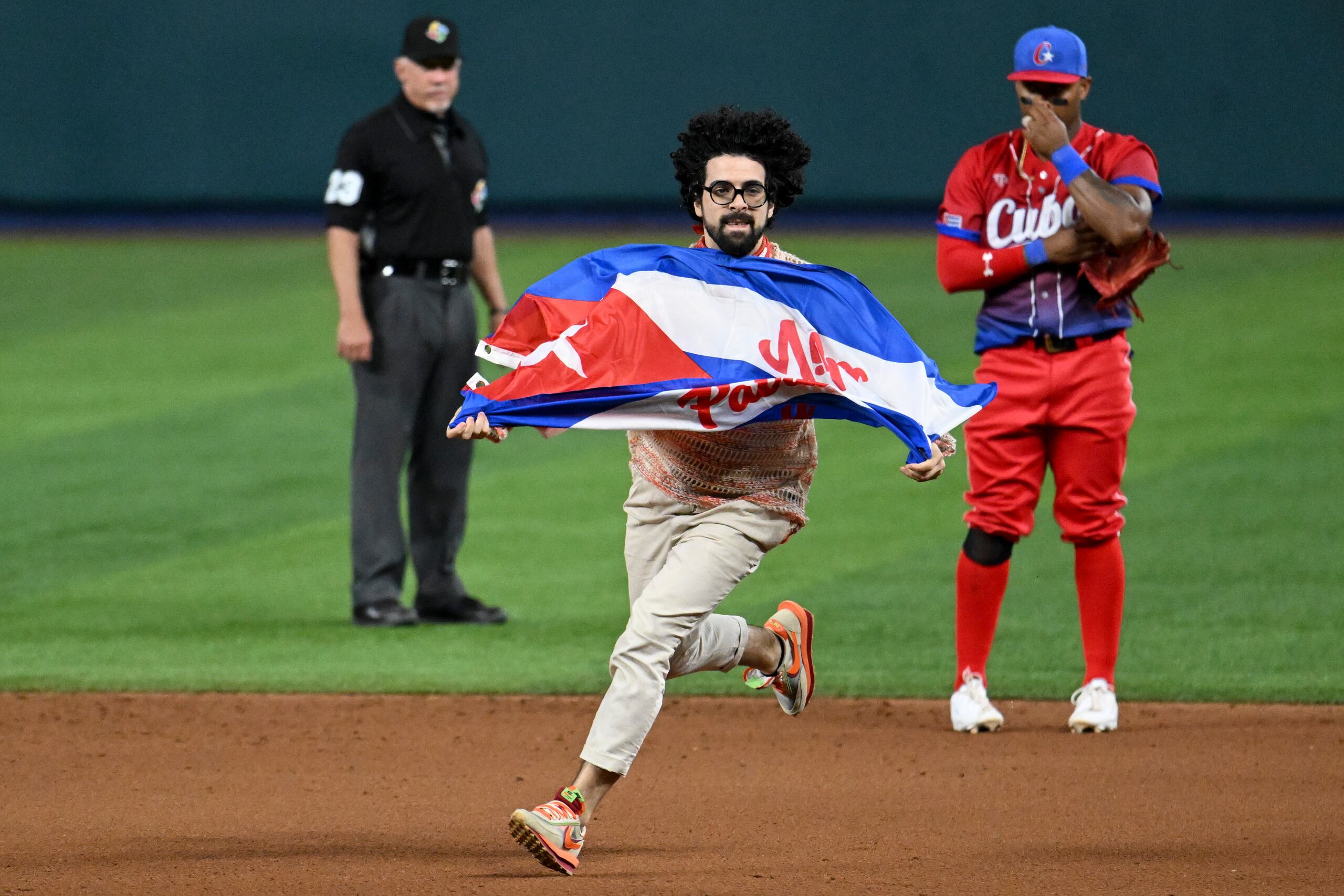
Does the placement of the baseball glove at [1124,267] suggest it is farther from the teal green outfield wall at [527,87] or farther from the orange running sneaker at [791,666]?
the teal green outfield wall at [527,87]

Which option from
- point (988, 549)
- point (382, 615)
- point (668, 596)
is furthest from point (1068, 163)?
point (382, 615)

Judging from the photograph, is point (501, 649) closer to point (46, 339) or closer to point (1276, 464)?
point (1276, 464)

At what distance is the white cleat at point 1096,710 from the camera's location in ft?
21.8

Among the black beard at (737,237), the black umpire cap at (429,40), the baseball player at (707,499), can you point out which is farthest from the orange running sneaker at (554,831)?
the black umpire cap at (429,40)

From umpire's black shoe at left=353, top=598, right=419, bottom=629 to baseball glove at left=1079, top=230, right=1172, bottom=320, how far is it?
146 inches

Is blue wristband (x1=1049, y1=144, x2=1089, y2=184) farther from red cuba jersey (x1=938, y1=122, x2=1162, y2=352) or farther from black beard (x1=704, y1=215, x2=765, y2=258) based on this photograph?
black beard (x1=704, y1=215, x2=765, y2=258)

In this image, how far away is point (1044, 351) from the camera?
652cm

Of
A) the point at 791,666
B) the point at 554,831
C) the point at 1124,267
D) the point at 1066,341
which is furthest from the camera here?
the point at 1066,341

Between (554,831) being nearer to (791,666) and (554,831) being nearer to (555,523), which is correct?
(791,666)

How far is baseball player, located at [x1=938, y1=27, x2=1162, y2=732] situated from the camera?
21.0 feet

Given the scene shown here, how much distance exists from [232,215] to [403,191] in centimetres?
1354

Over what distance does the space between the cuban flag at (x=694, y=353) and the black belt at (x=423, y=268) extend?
3438 mm

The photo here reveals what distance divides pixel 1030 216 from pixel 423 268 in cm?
311

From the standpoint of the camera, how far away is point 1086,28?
64.4ft
